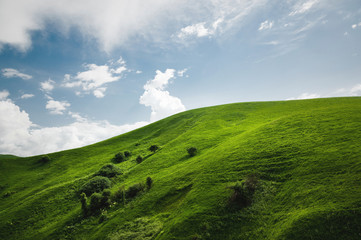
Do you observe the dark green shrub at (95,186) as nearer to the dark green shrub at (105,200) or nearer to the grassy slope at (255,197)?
the grassy slope at (255,197)

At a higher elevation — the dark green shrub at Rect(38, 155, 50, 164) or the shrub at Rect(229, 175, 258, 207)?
→ the dark green shrub at Rect(38, 155, 50, 164)

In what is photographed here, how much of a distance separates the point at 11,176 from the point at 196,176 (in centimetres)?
7159

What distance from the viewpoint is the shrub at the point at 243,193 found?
61.7 ft

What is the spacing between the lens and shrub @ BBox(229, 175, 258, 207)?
740 inches

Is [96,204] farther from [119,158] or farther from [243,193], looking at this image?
[119,158]

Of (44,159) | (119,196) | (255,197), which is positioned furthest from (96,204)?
(44,159)

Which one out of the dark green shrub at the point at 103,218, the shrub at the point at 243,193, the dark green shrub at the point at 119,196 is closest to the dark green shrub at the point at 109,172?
the dark green shrub at the point at 119,196

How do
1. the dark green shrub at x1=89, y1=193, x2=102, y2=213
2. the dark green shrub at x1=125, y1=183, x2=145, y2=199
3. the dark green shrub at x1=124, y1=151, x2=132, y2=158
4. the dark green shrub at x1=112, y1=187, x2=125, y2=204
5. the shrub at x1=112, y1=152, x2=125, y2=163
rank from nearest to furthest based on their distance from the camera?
the dark green shrub at x1=89, y1=193, x2=102, y2=213
the dark green shrub at x1=125, y1=183, x2=145, y2=199
the dark green shrub at x1=112, y1=187, x2=125, y2=204
the shrub at x1=112, y1=152, x2=125, y2=163
the dark green shrub at x1=124, y1=151, x2=132, y2=158

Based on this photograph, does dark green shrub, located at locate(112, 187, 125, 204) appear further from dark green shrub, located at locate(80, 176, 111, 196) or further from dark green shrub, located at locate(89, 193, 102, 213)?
dark green shrub, located at locate(80, 176, 111, 196)

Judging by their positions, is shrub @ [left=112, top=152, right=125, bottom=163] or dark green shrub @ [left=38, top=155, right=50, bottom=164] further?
dark green shrub @ [left=38, top=155, right=50, bottom=164]

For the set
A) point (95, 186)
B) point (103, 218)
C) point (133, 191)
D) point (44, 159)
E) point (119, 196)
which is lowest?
point (103, 218)

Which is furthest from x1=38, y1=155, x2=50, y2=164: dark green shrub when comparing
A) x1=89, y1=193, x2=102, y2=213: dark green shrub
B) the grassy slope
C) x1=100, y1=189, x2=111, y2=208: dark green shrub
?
x1=100, y1=189, x2=111, y2=208: dark green shrub

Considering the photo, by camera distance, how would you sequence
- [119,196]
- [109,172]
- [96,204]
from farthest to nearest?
[109,172]
[119,196]
[96,204]

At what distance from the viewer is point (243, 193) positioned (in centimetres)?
1919
